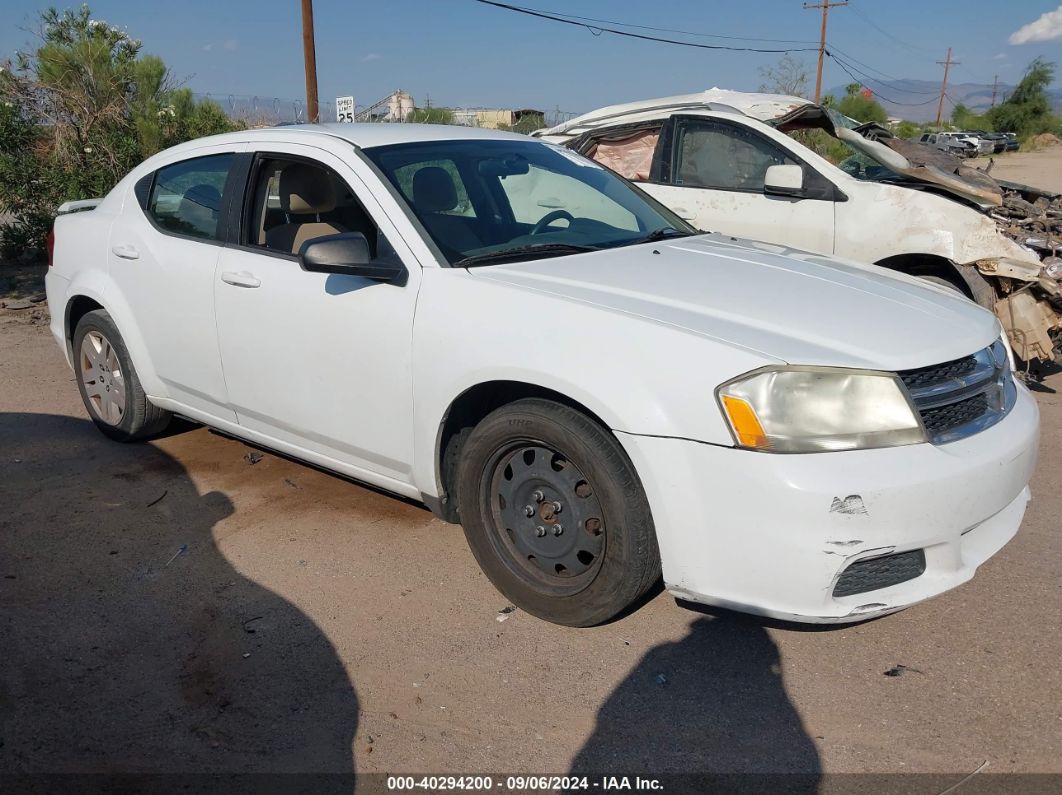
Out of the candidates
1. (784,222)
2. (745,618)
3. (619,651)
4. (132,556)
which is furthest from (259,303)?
(784,222)

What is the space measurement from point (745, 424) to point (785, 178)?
395 cm

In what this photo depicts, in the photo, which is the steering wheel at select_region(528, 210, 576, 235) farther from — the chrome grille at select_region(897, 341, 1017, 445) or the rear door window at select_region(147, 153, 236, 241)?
the chrome grille at select_region(897, 341, 1017, 445)

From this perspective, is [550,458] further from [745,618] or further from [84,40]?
[84,40]

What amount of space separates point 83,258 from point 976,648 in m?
4.68

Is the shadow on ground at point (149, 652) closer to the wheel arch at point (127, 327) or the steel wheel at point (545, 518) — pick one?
the wheel arch at point (127, 327)

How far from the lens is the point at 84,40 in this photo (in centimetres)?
1223

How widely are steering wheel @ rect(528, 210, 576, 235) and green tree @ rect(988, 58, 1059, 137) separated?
6765 centimetres

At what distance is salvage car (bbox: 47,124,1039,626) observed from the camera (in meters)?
2.72

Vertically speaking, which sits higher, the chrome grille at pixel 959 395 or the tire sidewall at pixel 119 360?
the chrome grille at pixel 959 395

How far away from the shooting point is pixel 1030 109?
62.8 meters

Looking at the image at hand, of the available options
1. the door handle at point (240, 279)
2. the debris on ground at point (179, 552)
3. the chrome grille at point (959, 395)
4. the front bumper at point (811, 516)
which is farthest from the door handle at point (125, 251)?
the chrome grille at point (959, 395)

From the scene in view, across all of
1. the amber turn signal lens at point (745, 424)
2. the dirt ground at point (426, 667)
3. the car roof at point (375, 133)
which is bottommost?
the dirt ground at point (426, 667)

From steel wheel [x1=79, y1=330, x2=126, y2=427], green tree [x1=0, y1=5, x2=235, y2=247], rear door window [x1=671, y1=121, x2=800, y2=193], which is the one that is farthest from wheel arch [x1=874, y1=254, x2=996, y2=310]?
green tree [x1=0, y1=5, x2=235, y2=247]

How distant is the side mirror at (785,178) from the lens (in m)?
6.16
